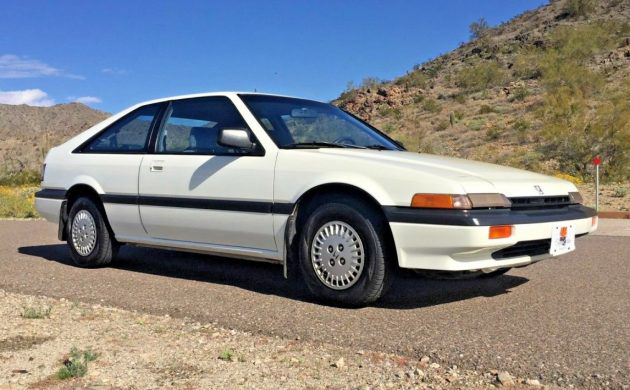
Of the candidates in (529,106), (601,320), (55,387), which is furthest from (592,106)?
(55,387)

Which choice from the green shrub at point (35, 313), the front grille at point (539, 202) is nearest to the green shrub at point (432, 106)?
the front grille at point (539, 202)

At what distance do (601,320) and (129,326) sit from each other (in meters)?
3.01

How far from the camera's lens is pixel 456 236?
4281 mm

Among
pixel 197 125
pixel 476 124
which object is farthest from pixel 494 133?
pixel 197 125

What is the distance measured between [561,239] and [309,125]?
2.17 m

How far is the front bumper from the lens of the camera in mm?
4270

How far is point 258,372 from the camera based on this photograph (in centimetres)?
340

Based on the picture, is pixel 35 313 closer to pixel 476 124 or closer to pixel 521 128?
pixel 521 128

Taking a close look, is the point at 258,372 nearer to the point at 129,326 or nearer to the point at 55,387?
the point at 55,387

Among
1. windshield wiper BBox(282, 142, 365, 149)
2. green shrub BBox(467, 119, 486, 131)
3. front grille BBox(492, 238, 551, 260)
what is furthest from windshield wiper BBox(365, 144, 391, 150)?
green shrub BBox(467, 119, 486, 131)

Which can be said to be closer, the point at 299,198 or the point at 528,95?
the point at 299,198

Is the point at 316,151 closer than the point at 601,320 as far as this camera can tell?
No

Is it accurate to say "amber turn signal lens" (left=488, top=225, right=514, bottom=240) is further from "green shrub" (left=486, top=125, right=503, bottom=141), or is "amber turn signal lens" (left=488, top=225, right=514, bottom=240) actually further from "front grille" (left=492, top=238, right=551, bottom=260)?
"green shrub" (left=486, top=125, right=503, bottom=141)

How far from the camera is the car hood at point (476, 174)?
446 centimetres
